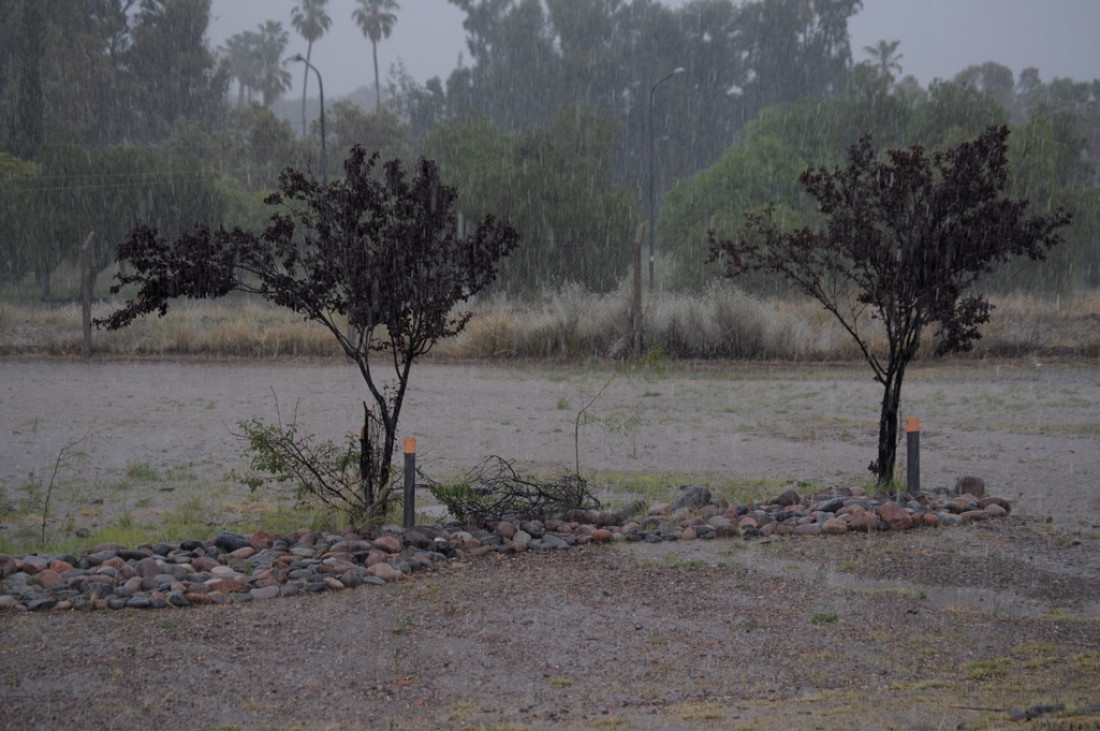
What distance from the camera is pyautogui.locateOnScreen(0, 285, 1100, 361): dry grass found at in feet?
75.6

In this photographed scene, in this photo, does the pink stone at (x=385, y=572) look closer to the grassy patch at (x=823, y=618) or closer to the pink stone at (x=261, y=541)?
the pink stone at (x=261, y=541)

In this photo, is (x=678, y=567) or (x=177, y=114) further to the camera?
(x=177, y=114)

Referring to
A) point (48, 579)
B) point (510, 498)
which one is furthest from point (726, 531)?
point (48, 579)

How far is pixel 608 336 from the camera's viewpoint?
918 inches

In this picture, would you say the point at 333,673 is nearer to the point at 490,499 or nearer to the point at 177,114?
the point at 490,499

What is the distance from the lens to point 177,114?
225 ft

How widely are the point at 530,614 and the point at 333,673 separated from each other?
4.50 feet

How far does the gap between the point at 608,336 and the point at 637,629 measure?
1736cm

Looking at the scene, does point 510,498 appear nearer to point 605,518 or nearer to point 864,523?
point 605,518

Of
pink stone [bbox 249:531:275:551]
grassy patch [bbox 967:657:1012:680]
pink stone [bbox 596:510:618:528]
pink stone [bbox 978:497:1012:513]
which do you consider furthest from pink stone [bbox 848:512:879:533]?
pink stone [bbox 249:531:275:551]

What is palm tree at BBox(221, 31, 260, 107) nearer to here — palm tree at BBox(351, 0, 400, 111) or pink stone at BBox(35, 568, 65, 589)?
palm tree at BBox(351, 0, 400, 111)

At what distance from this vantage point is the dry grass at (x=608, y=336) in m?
23.0

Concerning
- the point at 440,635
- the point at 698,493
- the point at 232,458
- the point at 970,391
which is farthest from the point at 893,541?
the point at 970,391

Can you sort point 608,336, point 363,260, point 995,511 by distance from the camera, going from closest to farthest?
1. point 363,260
2. point 995,511
3. point 608,336
